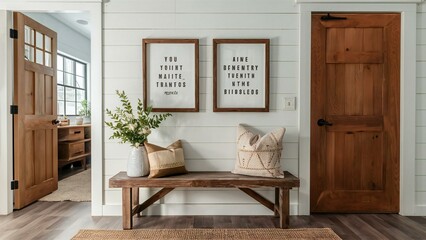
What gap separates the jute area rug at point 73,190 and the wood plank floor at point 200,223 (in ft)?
1.28

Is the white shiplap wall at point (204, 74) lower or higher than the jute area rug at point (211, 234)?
higher

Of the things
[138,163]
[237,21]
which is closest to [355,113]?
[237,21]

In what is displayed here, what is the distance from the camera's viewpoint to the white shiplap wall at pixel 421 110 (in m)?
2.95

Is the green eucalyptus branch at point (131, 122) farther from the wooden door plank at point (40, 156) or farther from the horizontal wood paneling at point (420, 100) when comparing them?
the horizontal wood paneling at point (420, 100)

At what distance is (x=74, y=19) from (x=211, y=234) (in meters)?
4.80

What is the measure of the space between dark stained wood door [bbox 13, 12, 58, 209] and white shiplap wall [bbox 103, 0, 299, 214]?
3.19 ft

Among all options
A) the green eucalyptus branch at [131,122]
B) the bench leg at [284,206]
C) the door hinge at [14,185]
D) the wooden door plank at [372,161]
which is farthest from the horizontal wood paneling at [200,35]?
the door hinge at [14,185]

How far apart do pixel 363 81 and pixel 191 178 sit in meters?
1.99

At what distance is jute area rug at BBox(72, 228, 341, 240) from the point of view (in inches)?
92.7

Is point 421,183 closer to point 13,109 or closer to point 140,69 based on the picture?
point 140,69

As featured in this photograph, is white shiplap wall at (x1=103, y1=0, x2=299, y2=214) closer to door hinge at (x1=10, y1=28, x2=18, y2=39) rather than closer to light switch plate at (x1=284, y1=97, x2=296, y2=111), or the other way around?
light switch plate at (x1=284, y1=97, x2=296, y2=111)

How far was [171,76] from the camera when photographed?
292cm


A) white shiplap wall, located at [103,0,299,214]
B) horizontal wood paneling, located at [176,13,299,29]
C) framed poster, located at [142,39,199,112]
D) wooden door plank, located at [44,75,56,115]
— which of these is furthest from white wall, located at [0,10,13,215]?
horizontal wood paneling, located at [176,13,299,29]

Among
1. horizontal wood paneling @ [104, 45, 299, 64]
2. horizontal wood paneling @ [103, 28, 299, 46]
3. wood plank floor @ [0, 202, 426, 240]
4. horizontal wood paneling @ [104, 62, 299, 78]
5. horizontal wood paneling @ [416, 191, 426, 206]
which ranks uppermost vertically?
horizontal wood paneling @ [103, 28, 299, 46]
